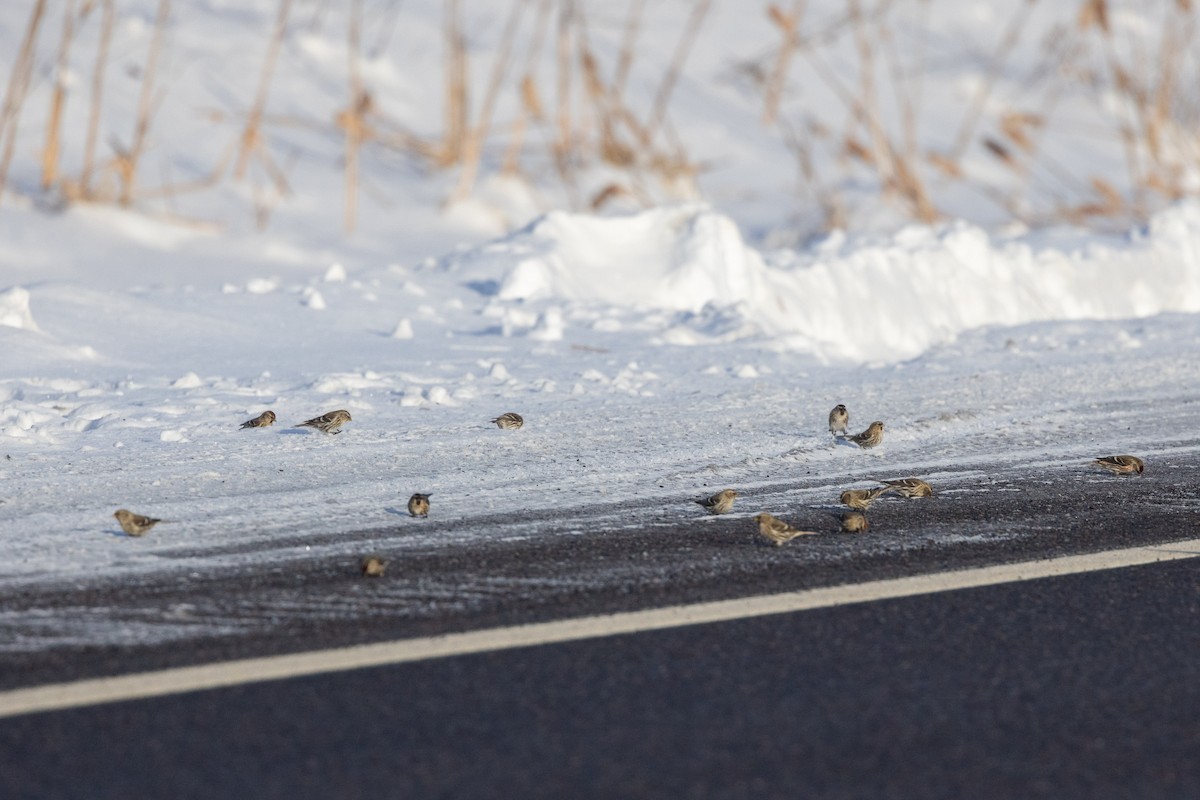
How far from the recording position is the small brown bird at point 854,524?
177 inches

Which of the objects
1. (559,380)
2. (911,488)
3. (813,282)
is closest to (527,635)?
(911,488)

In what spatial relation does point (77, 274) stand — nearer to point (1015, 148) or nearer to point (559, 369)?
point (559, 369)

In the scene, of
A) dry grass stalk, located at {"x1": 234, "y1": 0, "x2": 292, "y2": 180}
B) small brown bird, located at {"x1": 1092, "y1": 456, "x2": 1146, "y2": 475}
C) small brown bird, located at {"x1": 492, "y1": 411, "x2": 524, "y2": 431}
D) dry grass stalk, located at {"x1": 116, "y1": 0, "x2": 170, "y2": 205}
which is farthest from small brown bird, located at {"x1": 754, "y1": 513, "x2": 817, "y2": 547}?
dry grass stalk, located at {"x1": 116, "y1": 0, "x2": 170, "y2": 205}

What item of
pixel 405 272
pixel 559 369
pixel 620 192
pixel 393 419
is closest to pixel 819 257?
pixel 620 192

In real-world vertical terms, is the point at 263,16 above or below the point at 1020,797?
above

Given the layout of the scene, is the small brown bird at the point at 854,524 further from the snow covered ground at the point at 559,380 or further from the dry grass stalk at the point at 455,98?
the dry grass stalk at the point at 455,98

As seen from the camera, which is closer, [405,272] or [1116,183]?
[405,272]

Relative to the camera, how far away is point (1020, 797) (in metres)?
2.71

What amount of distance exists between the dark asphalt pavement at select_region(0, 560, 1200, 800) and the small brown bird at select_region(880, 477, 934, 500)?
1.27 metres

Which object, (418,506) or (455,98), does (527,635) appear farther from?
(455,98)

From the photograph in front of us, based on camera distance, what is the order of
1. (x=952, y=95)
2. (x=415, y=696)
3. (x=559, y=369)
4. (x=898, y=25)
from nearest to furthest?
(x=415, y=696) < (x=559, y=369) < (x=952, y=95) < (x=898, y=25)

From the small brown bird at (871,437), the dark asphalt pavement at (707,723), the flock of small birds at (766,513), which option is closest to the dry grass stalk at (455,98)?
the flock of small birds at (766,513)

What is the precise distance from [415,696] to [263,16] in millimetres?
14954

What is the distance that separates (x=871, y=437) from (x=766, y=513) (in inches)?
49.9
